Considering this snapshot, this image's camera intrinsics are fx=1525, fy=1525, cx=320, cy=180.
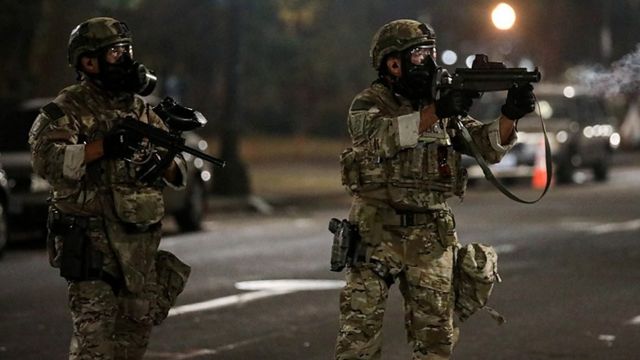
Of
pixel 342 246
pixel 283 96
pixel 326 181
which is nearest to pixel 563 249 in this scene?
pixel 342 246

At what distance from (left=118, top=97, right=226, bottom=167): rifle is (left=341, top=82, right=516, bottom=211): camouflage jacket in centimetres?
62

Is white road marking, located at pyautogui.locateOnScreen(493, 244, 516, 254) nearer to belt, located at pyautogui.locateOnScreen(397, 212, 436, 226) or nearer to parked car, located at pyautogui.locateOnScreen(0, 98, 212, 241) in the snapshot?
parked car, located at pyautogui.locateOnScreen(0, 98, 212, 241)

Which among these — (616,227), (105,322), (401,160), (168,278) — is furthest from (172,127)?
(616,227)

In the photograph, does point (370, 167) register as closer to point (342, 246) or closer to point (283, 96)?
point (342, 246)

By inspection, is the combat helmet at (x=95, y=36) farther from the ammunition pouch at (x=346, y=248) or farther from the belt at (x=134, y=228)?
the ammunition pouch at (x=346, y=248)

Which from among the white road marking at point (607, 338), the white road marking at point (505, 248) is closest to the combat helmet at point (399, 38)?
the white road marking at point (607, 338)

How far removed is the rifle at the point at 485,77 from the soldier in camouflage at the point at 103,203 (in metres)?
1.31

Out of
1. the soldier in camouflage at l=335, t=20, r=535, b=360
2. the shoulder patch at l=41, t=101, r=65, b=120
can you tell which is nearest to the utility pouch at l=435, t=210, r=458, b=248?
the soldier in camouflage at l=335, t=20, r=535, b=360

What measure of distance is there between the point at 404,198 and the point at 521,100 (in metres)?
0.69

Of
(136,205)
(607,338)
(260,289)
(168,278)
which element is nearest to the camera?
(136,205)

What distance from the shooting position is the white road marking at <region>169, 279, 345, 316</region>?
11781 mm

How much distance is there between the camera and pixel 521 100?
6598mm

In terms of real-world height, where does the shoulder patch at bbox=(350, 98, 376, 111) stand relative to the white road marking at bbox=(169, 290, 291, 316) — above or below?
above

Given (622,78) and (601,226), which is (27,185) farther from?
(622,78)
